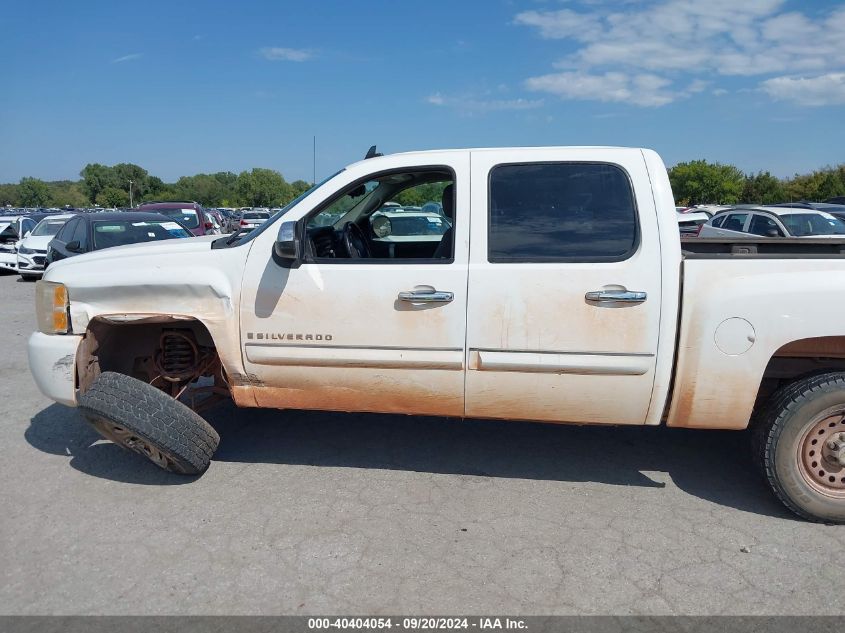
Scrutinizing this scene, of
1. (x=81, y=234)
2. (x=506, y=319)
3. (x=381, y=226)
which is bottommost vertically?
(x=506, y=319)

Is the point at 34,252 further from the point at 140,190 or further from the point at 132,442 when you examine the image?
the point at 140,190

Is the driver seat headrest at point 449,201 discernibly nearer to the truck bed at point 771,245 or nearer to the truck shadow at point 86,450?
the truck bed at point 771,245

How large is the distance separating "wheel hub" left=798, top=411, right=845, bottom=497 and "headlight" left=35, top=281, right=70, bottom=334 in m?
4.28

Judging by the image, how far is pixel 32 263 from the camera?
605 inches

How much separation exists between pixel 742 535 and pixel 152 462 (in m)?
3.48

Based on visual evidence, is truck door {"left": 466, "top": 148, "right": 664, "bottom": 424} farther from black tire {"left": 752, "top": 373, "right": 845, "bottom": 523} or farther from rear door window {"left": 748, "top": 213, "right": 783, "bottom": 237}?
rear door window {"left": 748, "top": 213, "right": 783, "bottom": 237}

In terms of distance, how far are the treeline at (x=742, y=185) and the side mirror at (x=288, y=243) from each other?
47.3 meters

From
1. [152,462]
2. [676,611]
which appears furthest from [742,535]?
[152,462]

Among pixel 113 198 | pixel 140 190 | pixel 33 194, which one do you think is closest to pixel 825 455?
pixel 113 198

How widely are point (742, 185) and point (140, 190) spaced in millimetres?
115990

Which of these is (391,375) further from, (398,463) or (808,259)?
(808,259)

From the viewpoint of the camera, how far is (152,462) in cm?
406

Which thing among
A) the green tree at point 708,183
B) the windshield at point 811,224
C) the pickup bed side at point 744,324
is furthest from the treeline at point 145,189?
the pickup bed side at point 744,324

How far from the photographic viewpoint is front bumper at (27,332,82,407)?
12.6ft
